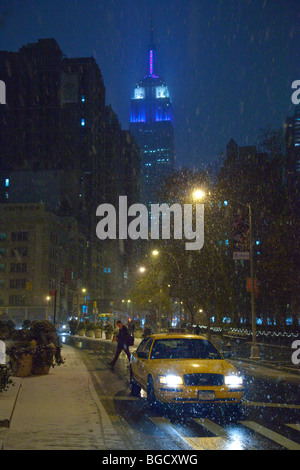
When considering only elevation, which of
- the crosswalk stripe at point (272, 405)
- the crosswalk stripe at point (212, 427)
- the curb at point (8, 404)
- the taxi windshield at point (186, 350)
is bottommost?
the crosswalk stripe at point (272, 405)

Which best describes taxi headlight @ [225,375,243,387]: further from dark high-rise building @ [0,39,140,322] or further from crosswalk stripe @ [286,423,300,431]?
dark high-rise building @ [0,39,140,322]

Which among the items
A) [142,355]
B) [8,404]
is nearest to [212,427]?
[142,355]

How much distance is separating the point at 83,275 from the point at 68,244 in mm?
15178

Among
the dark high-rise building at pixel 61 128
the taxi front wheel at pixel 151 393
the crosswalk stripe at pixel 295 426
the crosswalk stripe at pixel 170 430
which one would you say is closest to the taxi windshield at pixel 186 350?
the taxi front wheel at pixel 151 393

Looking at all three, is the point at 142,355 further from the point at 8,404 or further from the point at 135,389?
the point at 8,404

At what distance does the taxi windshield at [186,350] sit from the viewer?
1180cm

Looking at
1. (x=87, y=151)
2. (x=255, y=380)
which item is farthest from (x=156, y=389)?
(x=87, y=151)

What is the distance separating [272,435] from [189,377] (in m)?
2.12

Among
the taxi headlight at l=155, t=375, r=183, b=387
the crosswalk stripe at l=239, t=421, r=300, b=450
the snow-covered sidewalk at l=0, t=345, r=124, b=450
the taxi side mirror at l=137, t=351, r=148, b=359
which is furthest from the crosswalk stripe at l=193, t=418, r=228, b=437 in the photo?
the taxi side mirror at l=137, t=351, r=148, b=359

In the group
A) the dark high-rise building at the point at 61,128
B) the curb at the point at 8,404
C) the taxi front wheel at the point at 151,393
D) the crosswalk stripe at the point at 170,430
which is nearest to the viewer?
the crosswalk stripe at the point at 170,430

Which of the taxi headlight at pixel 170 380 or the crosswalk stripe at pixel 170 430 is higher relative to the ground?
the taxi headlight at pixel 170 380

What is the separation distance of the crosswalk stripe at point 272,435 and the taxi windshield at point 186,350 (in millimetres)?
2293

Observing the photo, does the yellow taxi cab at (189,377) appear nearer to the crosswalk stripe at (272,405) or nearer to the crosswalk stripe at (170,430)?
the crosswalk stripe at (170,430)
